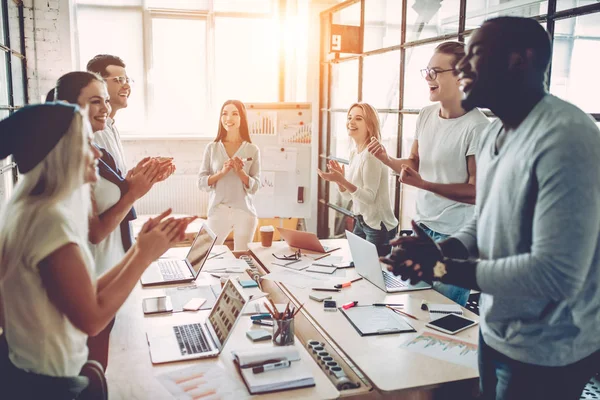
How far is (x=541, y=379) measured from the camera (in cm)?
124

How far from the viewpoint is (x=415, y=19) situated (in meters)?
3.86

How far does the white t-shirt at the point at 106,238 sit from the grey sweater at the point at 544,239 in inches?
56.8

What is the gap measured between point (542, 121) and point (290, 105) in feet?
13.3

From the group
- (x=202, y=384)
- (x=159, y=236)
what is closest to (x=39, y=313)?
(x=159, y=236)

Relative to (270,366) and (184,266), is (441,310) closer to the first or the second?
(270,366)

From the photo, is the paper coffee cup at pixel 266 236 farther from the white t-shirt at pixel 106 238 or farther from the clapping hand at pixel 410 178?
the white t-shirt at pixel 106 238

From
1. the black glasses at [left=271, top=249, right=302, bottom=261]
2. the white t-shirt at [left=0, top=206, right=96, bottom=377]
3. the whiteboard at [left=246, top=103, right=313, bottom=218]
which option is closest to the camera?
the white t-shirt at [left=0, top=206, right=96, bottom=377]

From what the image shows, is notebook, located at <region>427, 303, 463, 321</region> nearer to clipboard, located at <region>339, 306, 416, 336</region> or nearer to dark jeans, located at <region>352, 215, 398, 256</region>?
clipboard, located at <region>339, 306, 416, 336</region>

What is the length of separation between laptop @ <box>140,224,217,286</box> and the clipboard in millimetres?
787

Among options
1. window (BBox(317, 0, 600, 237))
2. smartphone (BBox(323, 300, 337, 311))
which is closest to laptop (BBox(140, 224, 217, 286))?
smartphone (BBox(323, 300, 337, 311))

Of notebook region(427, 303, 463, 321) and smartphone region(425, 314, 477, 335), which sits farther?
notebook region(427, 303, 463, 321)

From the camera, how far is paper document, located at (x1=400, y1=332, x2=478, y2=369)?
170cm

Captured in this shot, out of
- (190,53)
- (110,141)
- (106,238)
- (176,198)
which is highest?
(190,53)

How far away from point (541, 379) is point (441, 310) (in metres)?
0.86
